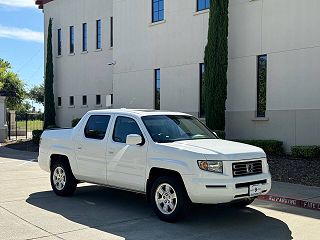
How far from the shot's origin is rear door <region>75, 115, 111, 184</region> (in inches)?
330

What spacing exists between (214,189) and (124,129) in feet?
7.58

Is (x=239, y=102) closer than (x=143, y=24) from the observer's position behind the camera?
Yes

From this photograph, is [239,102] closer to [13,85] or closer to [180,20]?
[180,20]

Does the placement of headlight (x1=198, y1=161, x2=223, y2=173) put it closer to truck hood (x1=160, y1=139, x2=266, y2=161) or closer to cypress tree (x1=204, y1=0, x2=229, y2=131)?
truck hood (x1=160, y1=139, x2=266, y2=161)

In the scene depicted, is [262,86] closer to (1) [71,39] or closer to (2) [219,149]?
(2) [219,149]

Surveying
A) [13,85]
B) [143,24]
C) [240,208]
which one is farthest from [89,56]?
[13,85]

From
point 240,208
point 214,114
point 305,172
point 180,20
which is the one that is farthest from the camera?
point 180,20

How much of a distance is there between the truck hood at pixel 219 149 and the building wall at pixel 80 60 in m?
18.5

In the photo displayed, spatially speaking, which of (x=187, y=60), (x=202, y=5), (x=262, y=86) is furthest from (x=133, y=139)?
(x=202, y=5)

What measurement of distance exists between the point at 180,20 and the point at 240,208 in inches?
500

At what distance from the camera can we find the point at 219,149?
706cm

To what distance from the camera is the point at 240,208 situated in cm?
823

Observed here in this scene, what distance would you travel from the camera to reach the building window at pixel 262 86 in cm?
1613

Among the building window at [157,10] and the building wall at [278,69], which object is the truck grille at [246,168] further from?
the building window at [157,10]
